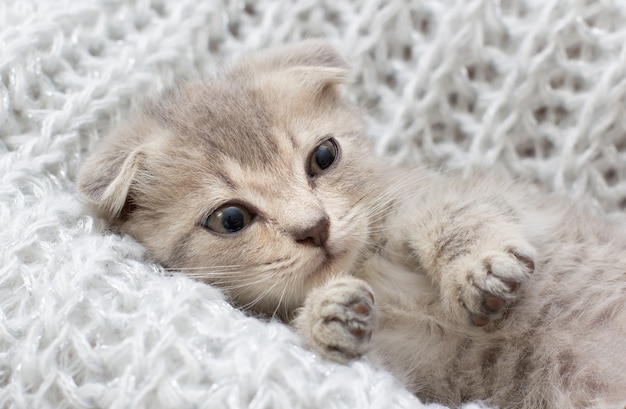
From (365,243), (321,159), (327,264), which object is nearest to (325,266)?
(327,264)

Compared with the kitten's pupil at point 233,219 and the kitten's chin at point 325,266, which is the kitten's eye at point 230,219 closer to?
the kitten's pupil at point 233,219

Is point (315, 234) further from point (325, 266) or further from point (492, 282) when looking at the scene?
point (492, 282)

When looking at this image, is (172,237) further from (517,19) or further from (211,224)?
(517,19)

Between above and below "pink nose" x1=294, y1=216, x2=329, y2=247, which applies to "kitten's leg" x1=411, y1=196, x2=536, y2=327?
below


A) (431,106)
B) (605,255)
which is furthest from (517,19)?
(605,255)

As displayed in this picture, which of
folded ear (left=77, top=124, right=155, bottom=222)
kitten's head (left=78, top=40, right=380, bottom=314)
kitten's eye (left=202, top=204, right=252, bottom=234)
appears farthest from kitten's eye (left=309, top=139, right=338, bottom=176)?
folded ear (left=77, top=124, right=155, bottom=222)

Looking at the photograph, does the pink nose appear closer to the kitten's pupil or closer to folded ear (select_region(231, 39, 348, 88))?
the kitten's pupil
